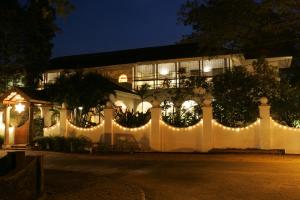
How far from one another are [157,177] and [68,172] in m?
2.91

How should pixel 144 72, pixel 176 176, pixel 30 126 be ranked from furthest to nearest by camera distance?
pixel 144 72
pixel 30 126
pixel 176 176

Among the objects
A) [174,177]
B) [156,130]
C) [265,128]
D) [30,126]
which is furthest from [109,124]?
[174,177]

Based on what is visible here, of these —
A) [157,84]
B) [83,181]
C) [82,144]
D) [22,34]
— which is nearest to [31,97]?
[82,144]

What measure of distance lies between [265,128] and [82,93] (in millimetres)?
9302

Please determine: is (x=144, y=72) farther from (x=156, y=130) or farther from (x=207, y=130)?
(x=207, y=130)

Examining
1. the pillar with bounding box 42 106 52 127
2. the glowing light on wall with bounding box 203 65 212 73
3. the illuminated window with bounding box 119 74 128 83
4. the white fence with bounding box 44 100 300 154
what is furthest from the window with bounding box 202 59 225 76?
the pillar with bounding box 42 106 52 127

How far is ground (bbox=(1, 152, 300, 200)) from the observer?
8492 millimetres

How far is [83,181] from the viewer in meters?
10.2

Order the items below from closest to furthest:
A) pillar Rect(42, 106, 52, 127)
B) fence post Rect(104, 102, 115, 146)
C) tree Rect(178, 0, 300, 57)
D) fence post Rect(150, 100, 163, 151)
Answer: tree Rect(178, 0, 300, 57) < fence post Rect(150, 100, 163, 151) < fence post Rect(104, 102, 115, 146) < pillar Rect(42, 106, 52, 127)

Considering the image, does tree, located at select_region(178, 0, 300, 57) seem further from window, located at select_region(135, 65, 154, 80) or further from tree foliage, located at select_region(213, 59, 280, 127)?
window, located at select_region(135, 65, 154, 80)

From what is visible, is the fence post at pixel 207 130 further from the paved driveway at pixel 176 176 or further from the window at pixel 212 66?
the window at pixel 212 66

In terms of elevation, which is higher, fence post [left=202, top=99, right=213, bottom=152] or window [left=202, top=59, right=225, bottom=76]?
window [left=202, top=59, right=225, bottom=76]

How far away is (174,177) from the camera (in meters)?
10.9

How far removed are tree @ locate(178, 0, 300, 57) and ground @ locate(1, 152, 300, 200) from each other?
4675mm
